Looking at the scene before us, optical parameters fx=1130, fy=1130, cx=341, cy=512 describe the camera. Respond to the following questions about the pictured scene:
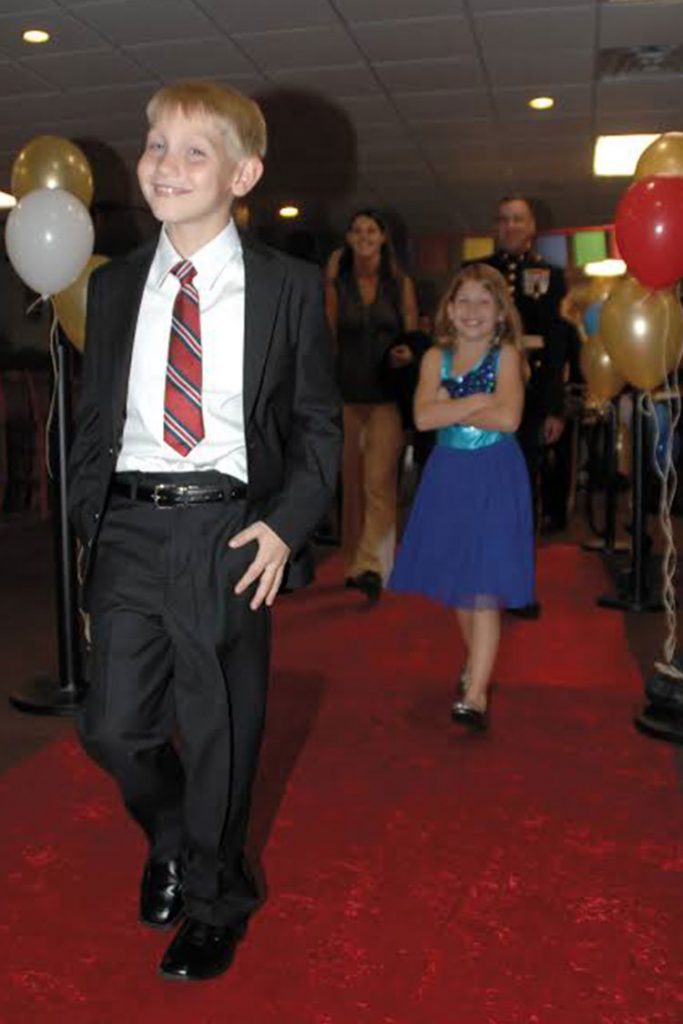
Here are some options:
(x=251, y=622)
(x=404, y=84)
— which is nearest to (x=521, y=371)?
(x=251, y=622)

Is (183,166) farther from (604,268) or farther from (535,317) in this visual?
(604,268)

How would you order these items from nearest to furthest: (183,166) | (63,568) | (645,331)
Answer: (183,166), (63,568), (645,331)

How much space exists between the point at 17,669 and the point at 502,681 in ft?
5.06

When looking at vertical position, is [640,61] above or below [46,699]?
above

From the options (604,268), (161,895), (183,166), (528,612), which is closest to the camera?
(183,166)

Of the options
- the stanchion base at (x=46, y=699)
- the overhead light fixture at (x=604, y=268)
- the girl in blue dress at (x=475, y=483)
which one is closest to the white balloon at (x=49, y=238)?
the girl in blue dress at (x=475, y=483)

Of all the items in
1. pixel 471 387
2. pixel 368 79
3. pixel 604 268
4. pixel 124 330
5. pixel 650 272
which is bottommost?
pixel 471 387

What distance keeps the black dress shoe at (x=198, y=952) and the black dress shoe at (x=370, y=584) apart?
9.36 feet

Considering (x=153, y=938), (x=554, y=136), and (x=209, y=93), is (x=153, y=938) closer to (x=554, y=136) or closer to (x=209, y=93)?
(x=209, y=93)

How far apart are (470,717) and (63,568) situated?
123cm

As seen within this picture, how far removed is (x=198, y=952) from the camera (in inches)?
67.5

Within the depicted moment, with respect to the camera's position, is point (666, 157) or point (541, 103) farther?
point (541, 103)

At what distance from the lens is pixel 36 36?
20.5 ft

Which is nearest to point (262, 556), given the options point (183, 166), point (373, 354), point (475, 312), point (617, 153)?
point (183, 166)
